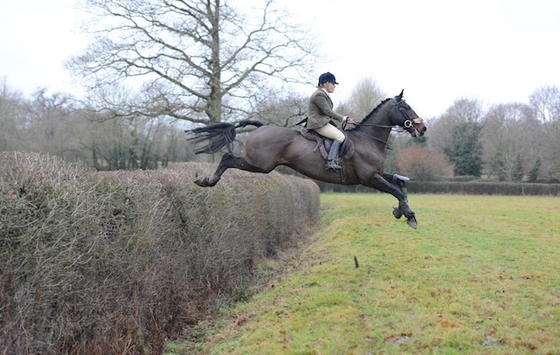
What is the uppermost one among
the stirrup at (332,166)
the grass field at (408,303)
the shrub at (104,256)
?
the stirrup at (332,166)

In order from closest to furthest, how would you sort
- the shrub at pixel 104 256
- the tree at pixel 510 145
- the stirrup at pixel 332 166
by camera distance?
1. the shrub at pixel 104 256
2. the stirrup at pixel 332 166
3. the tree at pixel 510 145

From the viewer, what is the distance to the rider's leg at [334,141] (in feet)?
25.5

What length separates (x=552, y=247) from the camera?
44.2ft

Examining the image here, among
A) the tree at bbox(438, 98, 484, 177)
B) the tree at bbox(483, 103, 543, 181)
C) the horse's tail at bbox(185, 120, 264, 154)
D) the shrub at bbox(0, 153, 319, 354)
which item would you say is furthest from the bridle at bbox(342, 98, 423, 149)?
the tree at bbox(438, 98, 484, 177)

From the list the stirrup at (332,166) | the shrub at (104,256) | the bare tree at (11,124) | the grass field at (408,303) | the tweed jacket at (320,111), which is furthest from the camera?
the bare tree at (11,124)

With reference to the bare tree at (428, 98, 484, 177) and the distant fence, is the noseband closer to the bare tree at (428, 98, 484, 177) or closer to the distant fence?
the distant fence

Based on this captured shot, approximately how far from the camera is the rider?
25.7ft

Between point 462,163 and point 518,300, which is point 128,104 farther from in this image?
point 462,163

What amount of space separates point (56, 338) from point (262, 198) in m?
8.47

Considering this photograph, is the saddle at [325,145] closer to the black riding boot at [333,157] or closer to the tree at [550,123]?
the black riding boot at [333,157]

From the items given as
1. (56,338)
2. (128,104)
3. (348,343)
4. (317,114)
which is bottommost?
(348,343)

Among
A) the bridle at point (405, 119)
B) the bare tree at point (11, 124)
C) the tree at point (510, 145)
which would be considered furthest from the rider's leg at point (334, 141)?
the tree at point (510, 145)

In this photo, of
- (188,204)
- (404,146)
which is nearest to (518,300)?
(188,204)

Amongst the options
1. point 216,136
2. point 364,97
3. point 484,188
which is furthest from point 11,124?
point 484,188
